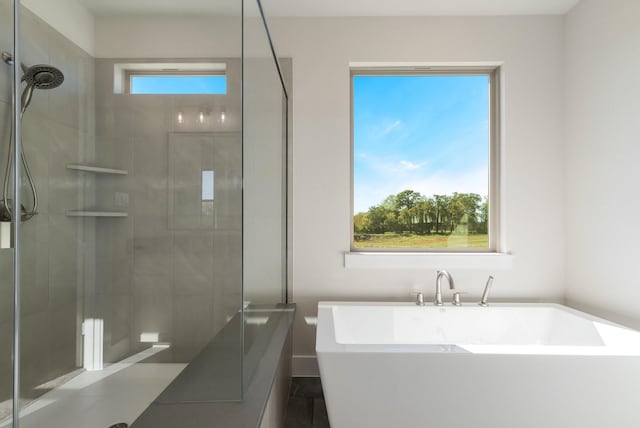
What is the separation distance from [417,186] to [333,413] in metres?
1.65

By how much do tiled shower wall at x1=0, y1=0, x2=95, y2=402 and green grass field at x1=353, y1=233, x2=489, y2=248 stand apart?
201cm

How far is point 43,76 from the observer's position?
0.60m

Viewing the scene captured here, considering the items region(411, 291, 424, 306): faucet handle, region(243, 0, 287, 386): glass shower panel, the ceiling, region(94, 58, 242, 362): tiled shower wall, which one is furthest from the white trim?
the ceiling

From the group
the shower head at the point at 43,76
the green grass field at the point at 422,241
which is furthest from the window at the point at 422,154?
the shower head at the point at 43,76

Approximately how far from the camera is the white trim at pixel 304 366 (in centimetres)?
240

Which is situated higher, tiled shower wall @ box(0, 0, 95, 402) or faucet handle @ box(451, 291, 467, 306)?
tiled shower wall @ box(0, 0, 95, 402)

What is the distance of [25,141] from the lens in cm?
57

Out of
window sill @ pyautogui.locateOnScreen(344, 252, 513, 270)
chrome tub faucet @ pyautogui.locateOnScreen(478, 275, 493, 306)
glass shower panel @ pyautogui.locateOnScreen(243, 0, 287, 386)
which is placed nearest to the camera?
glass shower panel @ pyautogui.locateOnScreen(243, 0, 287, 386)

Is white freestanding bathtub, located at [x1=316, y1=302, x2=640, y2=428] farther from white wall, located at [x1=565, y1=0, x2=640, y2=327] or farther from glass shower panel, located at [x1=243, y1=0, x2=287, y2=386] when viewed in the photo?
white wall, located at [x1=565, y1=0, x2=640, y2=327]

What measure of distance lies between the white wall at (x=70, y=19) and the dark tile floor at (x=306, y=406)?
6.18 ft

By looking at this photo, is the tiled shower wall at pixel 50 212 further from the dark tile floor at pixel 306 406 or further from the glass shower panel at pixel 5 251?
the dark tile floor at pixel 306 406

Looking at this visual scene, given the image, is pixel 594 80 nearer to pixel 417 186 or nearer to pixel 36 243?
pixel 417 186

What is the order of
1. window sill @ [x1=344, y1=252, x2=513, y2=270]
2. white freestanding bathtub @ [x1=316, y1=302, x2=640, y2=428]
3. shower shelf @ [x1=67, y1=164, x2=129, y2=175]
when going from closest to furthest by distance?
shower shelf @ [x1=67, y1=164, x2=129, y2=175]
white freestanding bathtub @ [x1=316, y1=302, x2=640, y2=428]
window sill @ [x1=344, y1=252, x2=513, y2=270]

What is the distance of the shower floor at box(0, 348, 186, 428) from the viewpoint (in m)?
0.63
